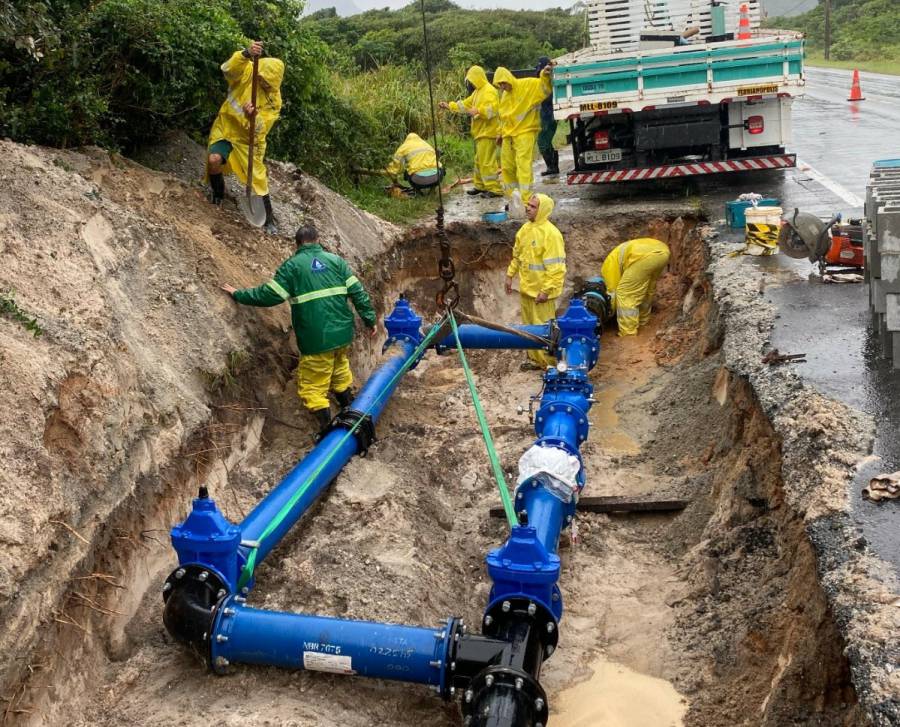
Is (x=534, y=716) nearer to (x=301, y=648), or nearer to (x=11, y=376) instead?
(x=301, y=648)

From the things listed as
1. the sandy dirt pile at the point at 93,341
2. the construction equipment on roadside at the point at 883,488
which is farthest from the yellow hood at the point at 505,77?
the construction equipment on roadside at the point at 883,488

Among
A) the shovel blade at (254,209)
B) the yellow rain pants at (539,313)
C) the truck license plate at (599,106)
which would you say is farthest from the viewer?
the truck license plate at (599,106)

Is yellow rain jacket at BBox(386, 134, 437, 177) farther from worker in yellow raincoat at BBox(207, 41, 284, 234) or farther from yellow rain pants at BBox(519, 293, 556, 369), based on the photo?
worker in yellow raincoat at BBox(207, 41, 284, 234)

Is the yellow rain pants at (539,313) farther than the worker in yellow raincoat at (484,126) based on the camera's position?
No

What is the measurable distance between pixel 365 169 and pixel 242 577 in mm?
9577

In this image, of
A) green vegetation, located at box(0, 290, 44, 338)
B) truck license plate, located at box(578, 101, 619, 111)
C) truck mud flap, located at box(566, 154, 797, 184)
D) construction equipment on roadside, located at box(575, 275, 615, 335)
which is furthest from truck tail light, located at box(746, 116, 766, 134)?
green vegetation, located at box(0, 290, 44, 338)

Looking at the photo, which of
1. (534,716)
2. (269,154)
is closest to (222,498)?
(534,716)

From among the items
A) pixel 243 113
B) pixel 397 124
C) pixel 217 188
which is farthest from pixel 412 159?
pixel 243 113

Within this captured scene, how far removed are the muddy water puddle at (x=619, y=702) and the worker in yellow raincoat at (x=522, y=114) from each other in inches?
340

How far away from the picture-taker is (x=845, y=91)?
25250 millimetres

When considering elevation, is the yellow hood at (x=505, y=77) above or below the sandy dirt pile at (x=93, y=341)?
above

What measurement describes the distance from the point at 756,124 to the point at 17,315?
10.2 metres

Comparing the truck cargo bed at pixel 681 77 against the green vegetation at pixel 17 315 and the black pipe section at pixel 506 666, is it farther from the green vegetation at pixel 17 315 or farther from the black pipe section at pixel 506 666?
the black pipe section at pixel 506 666

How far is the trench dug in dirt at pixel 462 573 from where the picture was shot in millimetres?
4176
